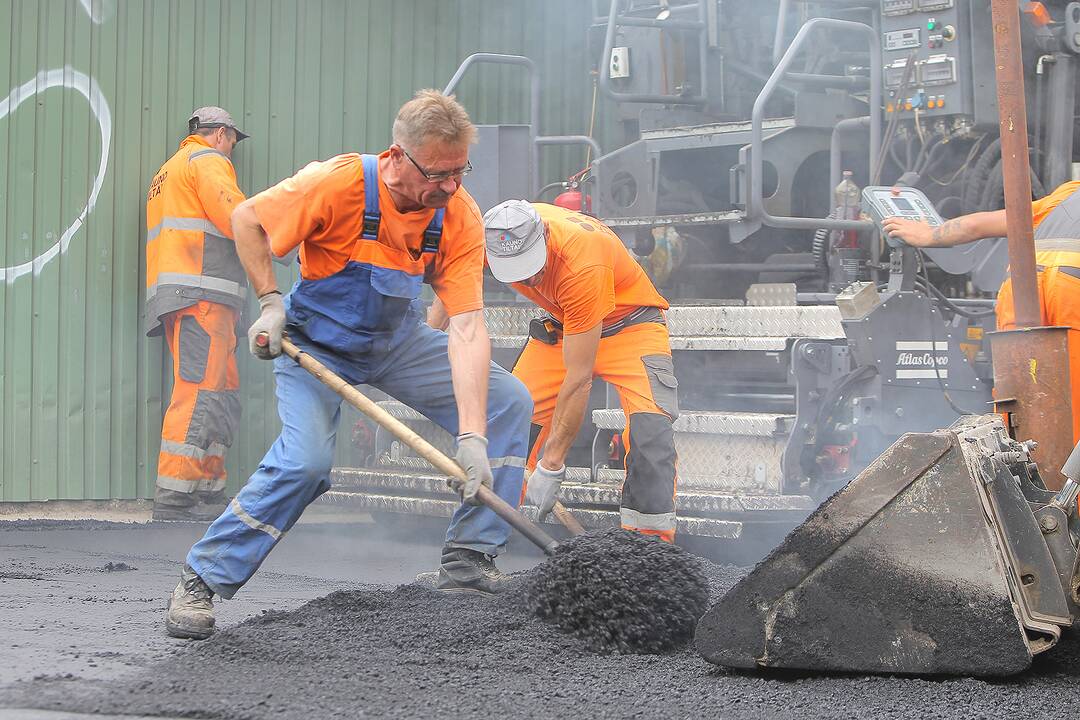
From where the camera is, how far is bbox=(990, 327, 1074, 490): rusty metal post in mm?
3928

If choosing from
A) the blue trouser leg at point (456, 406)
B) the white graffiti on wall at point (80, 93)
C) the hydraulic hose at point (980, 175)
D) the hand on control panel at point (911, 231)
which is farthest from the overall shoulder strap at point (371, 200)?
the white graffiti on wall at point (80, 93)

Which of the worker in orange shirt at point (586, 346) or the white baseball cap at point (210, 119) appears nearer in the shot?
the worker in orange shirt at point (586, 346)

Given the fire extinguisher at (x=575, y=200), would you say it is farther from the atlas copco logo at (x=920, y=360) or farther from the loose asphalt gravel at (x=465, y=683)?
the loose asphalt gravel at (x=465, y=683)

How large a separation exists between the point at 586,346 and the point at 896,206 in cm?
138

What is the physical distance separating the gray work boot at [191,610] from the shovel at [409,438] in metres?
0.68

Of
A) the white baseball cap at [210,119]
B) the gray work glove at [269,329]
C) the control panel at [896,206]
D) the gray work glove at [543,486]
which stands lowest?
the gray work glove at [543,486]

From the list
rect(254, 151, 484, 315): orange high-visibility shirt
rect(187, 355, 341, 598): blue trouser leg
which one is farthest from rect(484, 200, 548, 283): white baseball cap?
rect(187, 355, 341, 598): blue trouser leg

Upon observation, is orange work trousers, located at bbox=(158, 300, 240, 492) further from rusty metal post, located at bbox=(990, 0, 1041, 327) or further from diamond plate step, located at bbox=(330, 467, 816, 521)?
rusty metal post, located at bbox=(990, 0, 1041, 327)

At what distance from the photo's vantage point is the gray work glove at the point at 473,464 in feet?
13.2

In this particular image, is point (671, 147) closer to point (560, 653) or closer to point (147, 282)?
point (147, 282)

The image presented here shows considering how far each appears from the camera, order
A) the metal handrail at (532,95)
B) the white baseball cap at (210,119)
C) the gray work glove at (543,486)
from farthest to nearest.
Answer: the white baseball cap at (210,119), the metal handrail at (532,95), the gray work glove at (543,486)

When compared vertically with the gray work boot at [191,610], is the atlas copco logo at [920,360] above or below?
above

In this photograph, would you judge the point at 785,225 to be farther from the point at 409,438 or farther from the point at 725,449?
the point at 409,438

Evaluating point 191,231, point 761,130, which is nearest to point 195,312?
point 191,231
